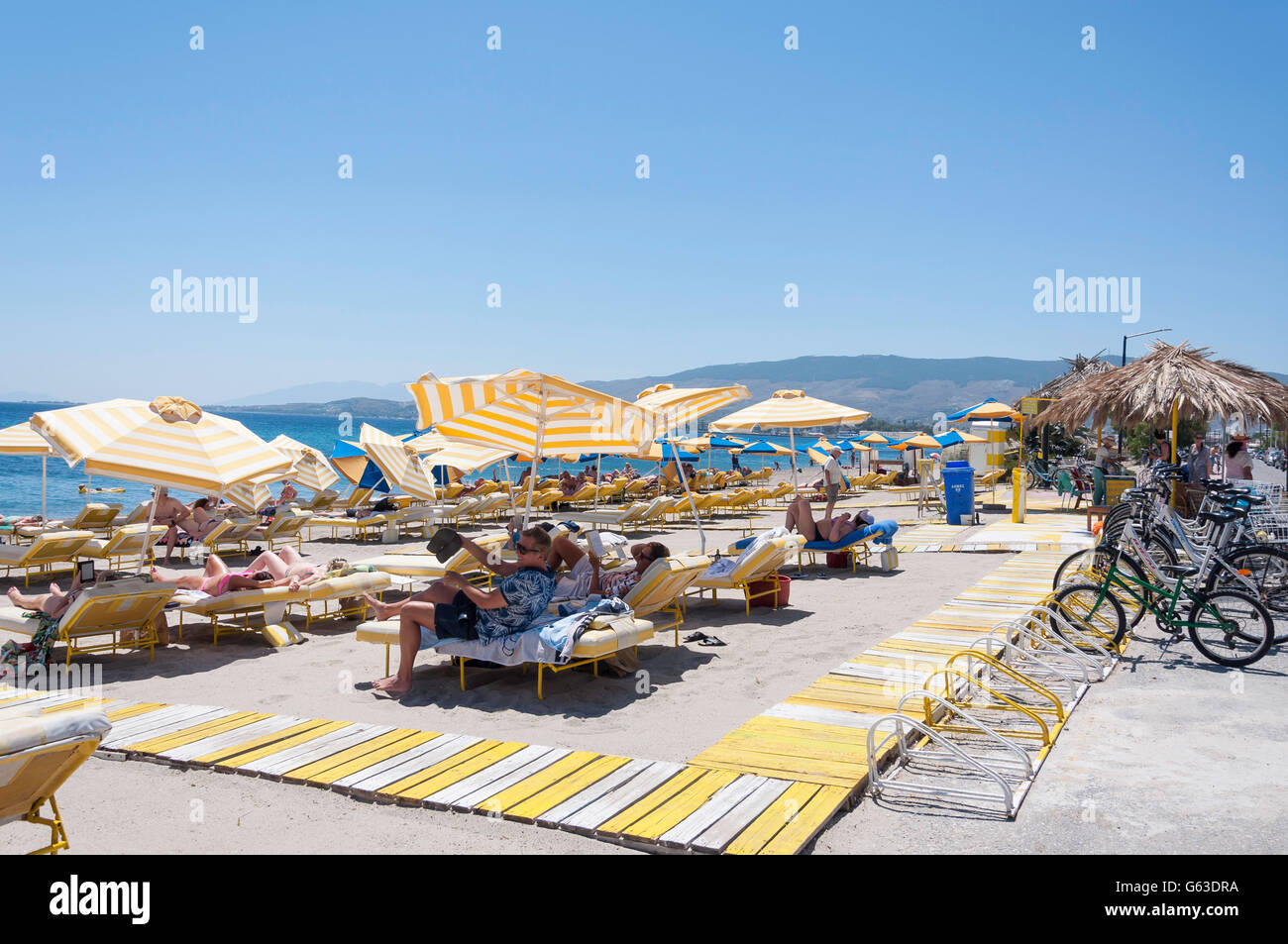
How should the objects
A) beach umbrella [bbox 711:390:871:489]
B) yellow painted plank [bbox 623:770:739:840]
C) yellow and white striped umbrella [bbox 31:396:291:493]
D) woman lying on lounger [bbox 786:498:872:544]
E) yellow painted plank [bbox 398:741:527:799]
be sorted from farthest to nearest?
beach umbrella [bbox 711:390:871:489]
woman lying on lounger [bbox 786:498:872:544]
yellow and white striped umbrella [bbox 31:396:291:493]
yellow painted plank [bbox 398:741:527:799]
yellow painted plank [bbox 623:770:739:840]

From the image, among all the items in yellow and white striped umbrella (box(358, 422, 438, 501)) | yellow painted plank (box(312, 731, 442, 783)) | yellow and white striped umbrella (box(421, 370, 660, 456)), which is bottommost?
yellow painted plank (box(312, 731, 442, 783))

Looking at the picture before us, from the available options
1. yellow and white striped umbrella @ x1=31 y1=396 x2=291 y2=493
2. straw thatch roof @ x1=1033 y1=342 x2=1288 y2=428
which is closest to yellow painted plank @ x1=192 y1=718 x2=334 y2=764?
yellow and white striped umbrella @ x1=31 y1=396 x2=291 y2=493

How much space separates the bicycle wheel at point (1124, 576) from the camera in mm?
6703

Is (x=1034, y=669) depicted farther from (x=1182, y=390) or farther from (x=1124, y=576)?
(x=1182, y=390)

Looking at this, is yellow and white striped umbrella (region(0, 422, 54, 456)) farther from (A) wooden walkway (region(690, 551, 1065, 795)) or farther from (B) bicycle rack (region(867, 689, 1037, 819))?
(B) bicycle rack (region(867, 689, 1037, 819))

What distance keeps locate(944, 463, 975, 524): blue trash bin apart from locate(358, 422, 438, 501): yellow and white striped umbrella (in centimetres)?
929

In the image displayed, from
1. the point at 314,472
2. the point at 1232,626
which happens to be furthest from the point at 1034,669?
the point at 314,472

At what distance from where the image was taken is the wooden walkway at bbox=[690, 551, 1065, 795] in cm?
429

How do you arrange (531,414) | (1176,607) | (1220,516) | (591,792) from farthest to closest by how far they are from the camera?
(531,414) < (1176,607) < (1220,516) < (591,792)

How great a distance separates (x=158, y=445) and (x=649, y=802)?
498cm

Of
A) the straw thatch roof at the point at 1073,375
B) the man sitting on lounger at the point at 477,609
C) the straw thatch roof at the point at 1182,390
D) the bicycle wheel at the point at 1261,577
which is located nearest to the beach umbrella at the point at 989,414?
the straw thatch roof at the point at 1073,375

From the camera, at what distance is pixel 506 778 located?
418cm

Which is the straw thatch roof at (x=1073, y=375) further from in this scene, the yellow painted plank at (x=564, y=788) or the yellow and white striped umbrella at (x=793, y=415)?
the yellow painted plank at (x=564, y=788)

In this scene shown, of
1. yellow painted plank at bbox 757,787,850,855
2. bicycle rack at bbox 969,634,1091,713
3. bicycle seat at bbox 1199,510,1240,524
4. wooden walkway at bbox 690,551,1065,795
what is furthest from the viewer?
bicycle seat at bbox 1199,510,1240,524
